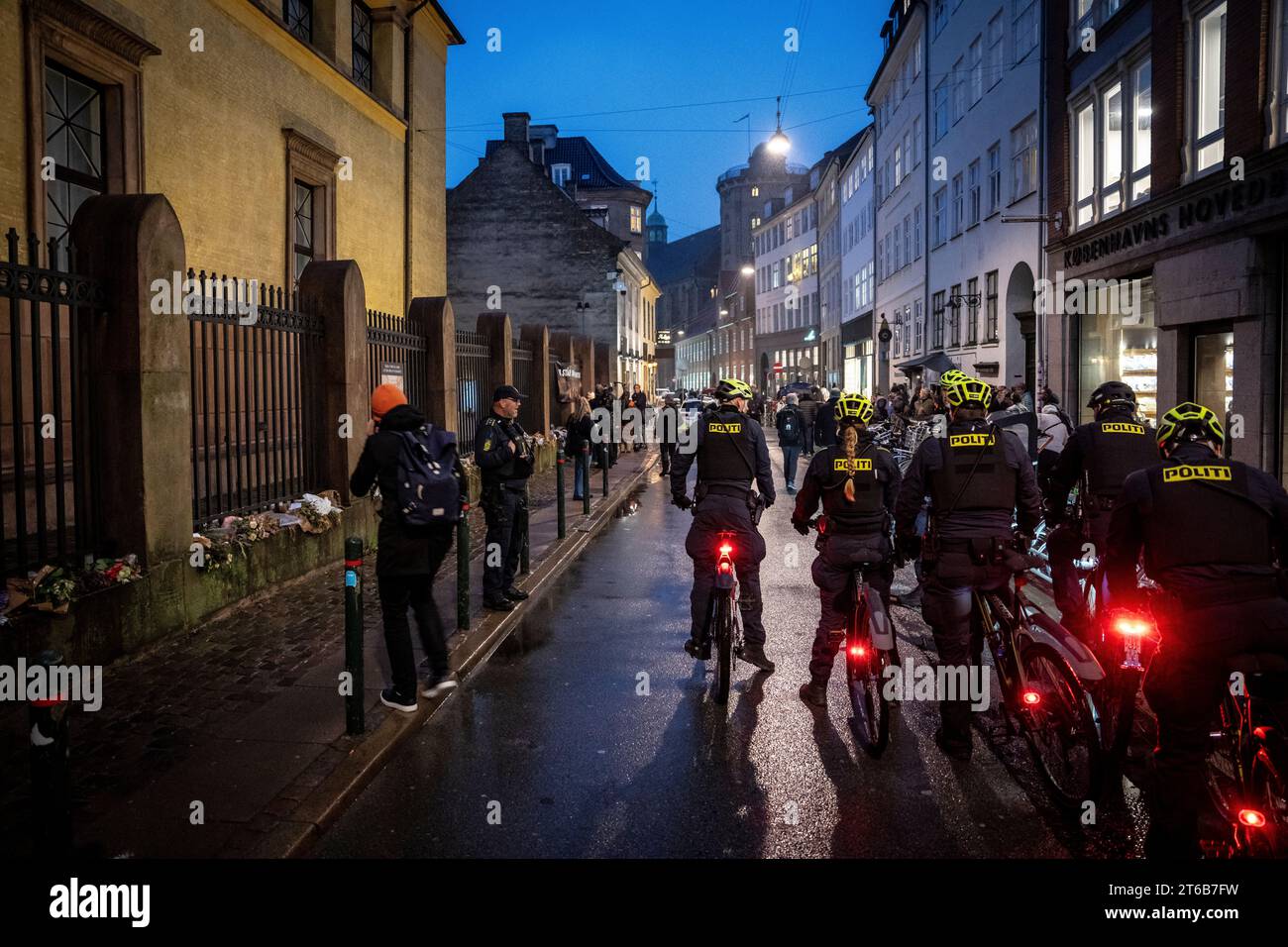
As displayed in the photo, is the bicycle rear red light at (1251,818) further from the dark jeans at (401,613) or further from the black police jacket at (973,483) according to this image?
the dark jeans at (401,613)

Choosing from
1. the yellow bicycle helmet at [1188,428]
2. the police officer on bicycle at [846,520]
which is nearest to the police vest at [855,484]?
the police officer on bicycle at [846,520]

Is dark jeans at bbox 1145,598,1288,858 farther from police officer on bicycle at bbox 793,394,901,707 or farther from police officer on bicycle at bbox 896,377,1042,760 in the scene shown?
police officer on bicycle at bbox 793,394,901,707

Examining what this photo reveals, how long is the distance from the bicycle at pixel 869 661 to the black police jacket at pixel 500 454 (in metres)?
3.49

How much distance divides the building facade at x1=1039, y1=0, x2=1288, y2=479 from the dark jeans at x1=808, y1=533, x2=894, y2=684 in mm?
9716

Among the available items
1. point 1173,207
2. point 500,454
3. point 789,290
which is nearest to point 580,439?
point 500,454

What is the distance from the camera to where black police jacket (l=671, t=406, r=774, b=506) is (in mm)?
6555

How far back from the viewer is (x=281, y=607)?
837cm

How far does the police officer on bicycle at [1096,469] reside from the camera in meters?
6.53

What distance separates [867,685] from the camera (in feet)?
17.4


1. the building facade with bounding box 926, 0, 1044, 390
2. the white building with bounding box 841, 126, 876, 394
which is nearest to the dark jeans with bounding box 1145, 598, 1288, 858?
the building facade with bounding box 926, 0, 1044, 390

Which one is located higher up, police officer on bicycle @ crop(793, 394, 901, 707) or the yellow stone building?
the yellow stone building

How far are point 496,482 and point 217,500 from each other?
7.81ft
